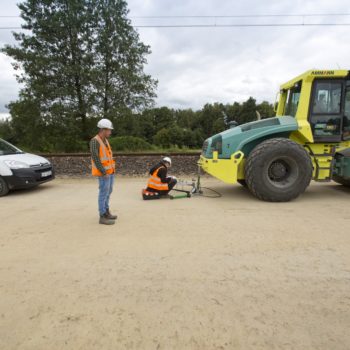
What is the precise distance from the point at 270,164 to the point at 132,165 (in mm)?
4997

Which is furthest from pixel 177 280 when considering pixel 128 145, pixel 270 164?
pixel 128 145

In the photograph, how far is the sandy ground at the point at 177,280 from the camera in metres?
2.05

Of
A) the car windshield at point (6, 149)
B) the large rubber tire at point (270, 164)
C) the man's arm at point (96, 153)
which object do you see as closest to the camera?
the man's arm at point (96, 153)

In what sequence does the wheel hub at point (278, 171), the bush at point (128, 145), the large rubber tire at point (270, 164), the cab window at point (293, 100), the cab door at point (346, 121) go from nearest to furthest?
the large rubber tire at point (270, 164) < the wheel hub at point (278, 171) < the cab door at point (346, 121) < the cab window at point (293, 100) < the bush at point (128, 145)

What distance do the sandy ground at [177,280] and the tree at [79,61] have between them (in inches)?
458

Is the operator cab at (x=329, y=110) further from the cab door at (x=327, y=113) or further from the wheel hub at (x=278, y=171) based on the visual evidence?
the wheel hub at (x=278, y=171)

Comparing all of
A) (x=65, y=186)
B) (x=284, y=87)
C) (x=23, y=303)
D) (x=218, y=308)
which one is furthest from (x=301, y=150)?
(x=65, y=186)

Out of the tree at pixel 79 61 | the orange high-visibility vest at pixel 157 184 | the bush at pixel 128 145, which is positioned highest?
the tree at pixel 79 61

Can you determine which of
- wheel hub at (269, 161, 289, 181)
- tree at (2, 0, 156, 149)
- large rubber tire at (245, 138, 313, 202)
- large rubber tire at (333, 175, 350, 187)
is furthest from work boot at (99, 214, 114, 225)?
tree at (2, 0, 156, 149)

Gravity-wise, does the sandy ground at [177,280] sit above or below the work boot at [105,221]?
below

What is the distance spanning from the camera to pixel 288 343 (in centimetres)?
195

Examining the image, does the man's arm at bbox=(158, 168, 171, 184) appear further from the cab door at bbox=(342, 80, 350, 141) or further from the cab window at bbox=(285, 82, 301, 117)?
the cab door at bbox=(342, 80, 350, 141)

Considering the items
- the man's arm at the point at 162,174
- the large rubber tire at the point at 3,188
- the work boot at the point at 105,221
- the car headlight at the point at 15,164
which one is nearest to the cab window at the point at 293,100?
the man's arm at the point at 162,174

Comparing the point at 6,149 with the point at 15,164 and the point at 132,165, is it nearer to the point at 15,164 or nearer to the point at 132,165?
the point at 15,164
